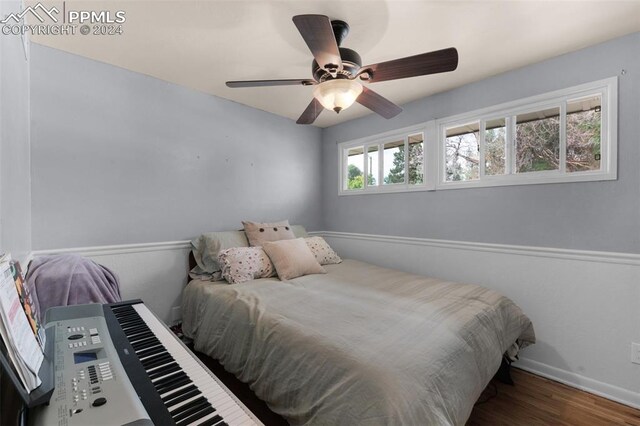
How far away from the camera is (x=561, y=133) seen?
205 cm

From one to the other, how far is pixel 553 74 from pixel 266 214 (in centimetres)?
283

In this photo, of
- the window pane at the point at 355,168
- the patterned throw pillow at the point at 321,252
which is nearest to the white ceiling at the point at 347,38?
the window pane at the point at 355,168

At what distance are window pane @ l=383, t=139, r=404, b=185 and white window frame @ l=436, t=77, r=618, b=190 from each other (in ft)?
1.51

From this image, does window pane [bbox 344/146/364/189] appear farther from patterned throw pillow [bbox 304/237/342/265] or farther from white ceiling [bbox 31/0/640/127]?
white ceiling [bbox 31/0/640/127]

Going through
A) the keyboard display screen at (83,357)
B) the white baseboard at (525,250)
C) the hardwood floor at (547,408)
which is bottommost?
A: the hardwood floor at (547,408)

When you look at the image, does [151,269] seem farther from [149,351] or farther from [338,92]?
[338,92]

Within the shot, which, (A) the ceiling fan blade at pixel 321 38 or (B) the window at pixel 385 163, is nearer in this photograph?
(A) the ceiling fan blade at pixel 321 38

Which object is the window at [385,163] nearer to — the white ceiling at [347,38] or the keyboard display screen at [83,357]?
the white ceiling at [347,38]

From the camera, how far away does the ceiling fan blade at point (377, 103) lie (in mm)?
1812

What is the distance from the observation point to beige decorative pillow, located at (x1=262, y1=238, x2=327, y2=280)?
7.75ft

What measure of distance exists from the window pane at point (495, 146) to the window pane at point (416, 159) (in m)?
0.58

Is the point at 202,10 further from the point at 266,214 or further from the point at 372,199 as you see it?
the point at 372,199

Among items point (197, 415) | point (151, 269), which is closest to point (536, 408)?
point (197, 415)

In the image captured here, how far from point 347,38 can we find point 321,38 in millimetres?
626
